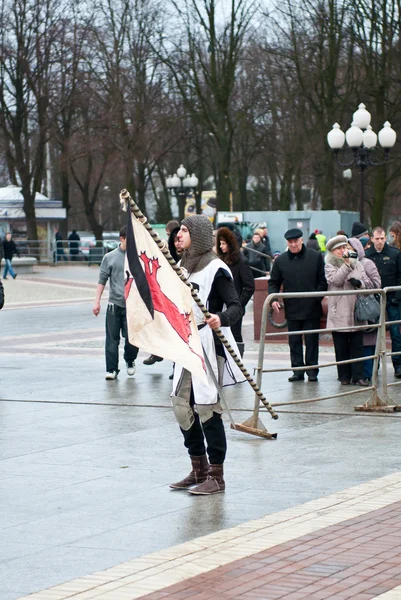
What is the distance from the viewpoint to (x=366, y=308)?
1271cm

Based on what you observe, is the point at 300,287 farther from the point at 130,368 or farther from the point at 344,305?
the point at 130,368

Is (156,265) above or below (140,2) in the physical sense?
below

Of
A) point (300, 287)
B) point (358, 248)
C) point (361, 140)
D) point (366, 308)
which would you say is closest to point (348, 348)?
point (366, 308)

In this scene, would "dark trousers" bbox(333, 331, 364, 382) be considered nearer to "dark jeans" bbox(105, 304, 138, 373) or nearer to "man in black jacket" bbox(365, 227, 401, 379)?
"man in black jacket" bbox(365, 227, 401, 379)

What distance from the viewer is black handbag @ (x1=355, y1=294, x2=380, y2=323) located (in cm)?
1271

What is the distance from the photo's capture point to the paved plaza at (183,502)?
5480 millimetres

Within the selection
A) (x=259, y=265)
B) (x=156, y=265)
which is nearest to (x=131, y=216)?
(x=156, y=265)

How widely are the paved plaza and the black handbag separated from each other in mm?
830

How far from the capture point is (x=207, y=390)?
7.41 metres

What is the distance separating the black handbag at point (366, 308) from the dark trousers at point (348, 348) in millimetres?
409

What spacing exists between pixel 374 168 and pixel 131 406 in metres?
35.0

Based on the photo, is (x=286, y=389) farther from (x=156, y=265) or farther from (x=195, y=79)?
(x=195, y=79)

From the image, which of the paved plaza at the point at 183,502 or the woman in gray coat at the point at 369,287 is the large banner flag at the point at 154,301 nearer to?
the paved plaza at the point at 183,502

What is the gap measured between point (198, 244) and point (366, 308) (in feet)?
18.0
